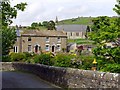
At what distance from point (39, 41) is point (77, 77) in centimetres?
8086

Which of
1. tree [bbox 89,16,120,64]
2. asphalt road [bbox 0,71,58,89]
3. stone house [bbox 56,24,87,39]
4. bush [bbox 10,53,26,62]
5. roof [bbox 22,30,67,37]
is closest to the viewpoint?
tree [bbox 89,16,120,64]

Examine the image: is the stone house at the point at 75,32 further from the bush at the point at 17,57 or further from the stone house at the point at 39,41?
the bush at the point at 17,57

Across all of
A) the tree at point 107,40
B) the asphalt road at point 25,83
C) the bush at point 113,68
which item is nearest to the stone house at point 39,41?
the asphalt road at point 25,83

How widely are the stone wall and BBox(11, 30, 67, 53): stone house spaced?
212 feet

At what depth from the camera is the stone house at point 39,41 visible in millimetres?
98312

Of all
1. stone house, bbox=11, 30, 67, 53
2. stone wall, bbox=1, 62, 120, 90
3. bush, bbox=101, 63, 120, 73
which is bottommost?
stone wall, bbox=1, 62, 120, 90

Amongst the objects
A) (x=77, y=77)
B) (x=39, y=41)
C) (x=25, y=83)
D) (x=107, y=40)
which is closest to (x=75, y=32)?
(x=39, y=41)

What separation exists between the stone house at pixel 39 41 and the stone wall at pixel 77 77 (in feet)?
212

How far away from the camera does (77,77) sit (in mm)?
21203

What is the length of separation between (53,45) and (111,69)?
8470 centimetres

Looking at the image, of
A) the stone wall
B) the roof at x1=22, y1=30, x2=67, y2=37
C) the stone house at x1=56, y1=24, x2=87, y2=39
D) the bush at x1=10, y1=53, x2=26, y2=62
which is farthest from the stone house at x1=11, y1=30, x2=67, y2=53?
the stone house at x1=56, y1=24, x2=87, y2=39

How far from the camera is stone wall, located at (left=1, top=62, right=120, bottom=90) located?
1678cm

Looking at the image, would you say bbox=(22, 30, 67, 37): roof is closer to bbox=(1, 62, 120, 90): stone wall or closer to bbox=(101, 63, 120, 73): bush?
bbox=(1, 62, 120, 90): stone wall

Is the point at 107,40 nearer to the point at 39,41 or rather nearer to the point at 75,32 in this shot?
the point at 39,41
